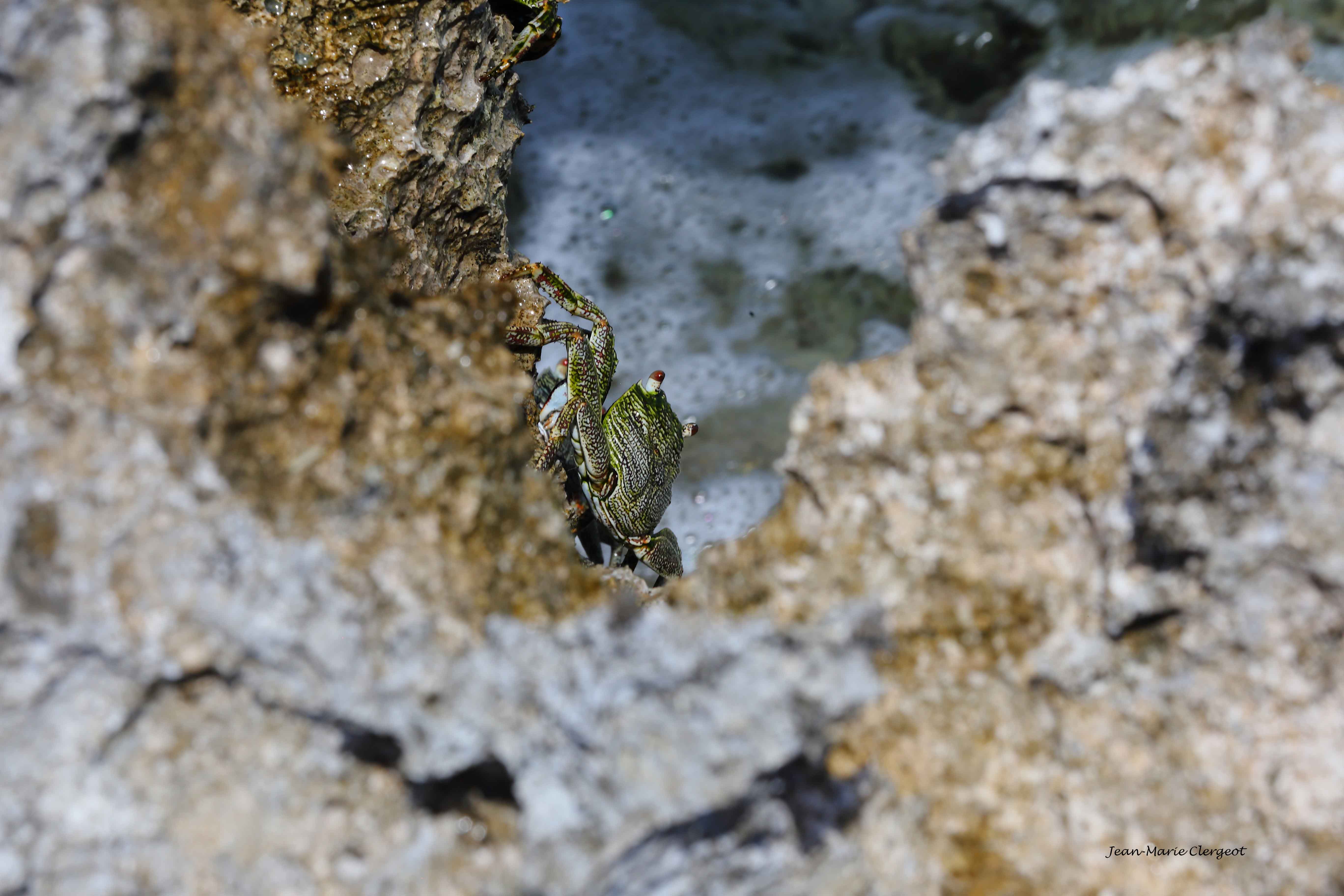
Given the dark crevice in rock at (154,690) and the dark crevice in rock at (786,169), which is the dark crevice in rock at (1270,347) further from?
the dark crevice in rock at (786,169)

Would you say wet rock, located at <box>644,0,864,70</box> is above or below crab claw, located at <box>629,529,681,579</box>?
above

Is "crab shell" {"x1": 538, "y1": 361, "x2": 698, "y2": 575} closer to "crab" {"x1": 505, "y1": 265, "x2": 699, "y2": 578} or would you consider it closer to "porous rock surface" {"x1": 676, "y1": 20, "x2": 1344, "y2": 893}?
"crab" {"x1": 505, "y1": 265, "x2": 699, "y2": 578}

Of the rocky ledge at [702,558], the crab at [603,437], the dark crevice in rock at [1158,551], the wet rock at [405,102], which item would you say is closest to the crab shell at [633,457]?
the crab at [603,437]

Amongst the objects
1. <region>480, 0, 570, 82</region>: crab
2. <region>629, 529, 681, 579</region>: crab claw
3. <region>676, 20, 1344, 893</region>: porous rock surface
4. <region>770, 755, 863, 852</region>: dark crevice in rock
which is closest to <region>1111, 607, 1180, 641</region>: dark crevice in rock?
<region>676, 20, 1344, 893</region>: porous rock surface

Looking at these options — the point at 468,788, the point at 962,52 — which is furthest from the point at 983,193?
the point at 962,52

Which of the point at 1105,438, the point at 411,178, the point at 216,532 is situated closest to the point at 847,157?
the point at 411,178

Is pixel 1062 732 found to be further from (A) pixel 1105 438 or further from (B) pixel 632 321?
(B) pixel 632 321
